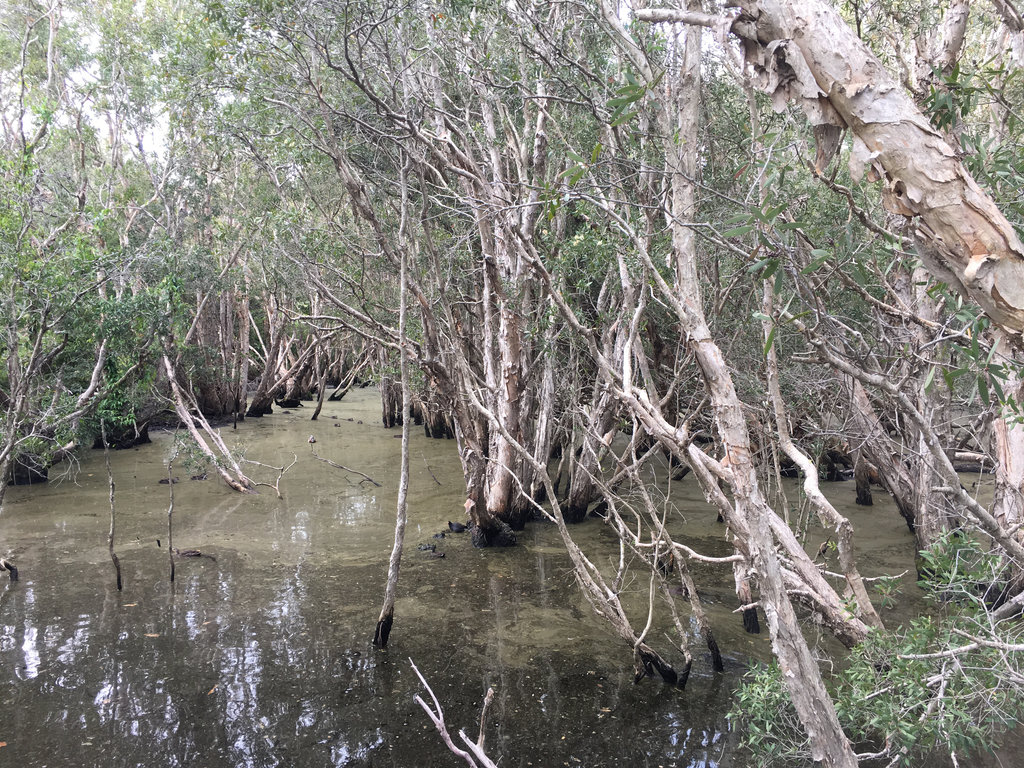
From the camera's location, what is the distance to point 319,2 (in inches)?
252

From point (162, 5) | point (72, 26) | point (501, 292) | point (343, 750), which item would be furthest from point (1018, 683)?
point (72, 26)

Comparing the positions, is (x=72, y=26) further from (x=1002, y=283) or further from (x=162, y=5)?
(x=1002, y=283)

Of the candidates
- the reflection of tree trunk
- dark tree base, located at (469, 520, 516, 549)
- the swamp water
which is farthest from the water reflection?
the reflection of tree trunk

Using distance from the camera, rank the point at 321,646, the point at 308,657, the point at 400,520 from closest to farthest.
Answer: the point at 400,520
the point at 308,657
the point at 321,646

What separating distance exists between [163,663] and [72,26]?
14.9 meters

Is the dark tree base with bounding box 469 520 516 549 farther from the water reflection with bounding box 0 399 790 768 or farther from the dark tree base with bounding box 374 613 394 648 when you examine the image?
the dark tree base with bounding box 374 613 394 648

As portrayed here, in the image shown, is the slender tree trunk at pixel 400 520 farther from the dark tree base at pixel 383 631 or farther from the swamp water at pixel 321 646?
the swamp water at pixel 321 646

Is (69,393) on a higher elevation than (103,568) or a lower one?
higher

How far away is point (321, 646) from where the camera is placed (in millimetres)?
6207

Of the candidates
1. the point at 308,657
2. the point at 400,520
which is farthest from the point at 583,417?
the point at 308,657

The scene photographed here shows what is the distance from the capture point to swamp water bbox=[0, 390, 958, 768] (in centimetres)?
482

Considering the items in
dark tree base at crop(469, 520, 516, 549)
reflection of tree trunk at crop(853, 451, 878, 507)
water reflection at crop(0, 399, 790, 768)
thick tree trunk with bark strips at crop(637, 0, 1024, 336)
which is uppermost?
thick tree trunk with bark strips at crop(637, 0, 1024, 336)

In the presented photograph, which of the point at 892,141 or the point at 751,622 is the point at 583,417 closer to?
the point at 751,622

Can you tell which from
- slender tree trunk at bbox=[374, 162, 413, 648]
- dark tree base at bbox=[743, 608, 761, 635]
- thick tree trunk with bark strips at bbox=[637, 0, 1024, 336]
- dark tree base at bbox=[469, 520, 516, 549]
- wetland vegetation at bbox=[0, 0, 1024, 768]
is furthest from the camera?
dark tree base at bbox=[469, 520, 516, 549]
